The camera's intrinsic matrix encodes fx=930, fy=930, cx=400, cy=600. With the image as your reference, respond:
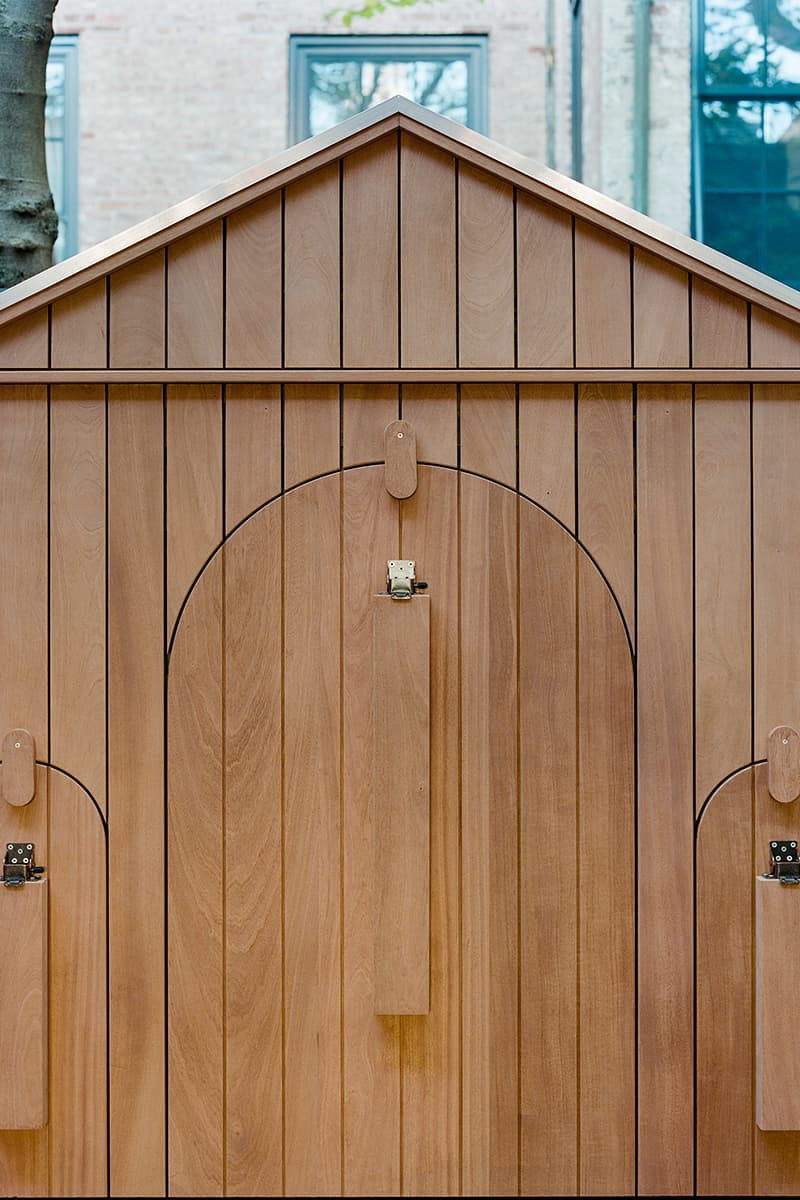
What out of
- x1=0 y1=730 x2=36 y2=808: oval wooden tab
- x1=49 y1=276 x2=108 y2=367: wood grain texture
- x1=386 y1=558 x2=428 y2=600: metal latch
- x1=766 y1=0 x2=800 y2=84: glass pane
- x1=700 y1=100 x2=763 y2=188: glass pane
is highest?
x1=766 y1=0 x2=800 y2=84: glass pane

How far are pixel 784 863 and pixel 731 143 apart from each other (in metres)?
3.31

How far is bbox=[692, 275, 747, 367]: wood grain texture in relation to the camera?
6.38 ft

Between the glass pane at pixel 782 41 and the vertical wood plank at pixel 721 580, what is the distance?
112 inches

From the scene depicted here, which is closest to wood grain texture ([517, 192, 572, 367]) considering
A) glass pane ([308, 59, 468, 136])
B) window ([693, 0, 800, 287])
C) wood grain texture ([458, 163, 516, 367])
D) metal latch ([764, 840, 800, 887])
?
wood grain texture ([458, 163, 516, 367])

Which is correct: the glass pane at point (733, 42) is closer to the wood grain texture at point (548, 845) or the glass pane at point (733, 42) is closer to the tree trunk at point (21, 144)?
the tree trunk at point (21, 144)

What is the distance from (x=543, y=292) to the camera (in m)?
1.94

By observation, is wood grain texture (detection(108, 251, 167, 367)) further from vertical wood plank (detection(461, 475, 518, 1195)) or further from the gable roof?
vertical wood plank (detection(461, 475, 518, 1195))

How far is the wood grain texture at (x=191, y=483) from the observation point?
1.97 meters

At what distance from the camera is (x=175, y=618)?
1.98 meters

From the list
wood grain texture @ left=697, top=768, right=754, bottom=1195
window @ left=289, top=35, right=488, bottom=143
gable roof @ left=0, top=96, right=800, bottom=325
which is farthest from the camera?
window @ left=289, top=35, right=488, bottom=143

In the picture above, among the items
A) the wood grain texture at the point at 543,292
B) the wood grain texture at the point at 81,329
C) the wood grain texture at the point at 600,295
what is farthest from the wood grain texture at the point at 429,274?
the wood grain texture at the point at 81,329

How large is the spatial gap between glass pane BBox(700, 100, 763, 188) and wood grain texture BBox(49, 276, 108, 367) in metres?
3.08

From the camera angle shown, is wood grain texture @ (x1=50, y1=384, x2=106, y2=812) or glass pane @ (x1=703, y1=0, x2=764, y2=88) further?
glass pane @ (x1=703, y1=0, x2=764, y2=88)

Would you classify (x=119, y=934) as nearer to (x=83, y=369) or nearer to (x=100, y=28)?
(x=83, y=369)
